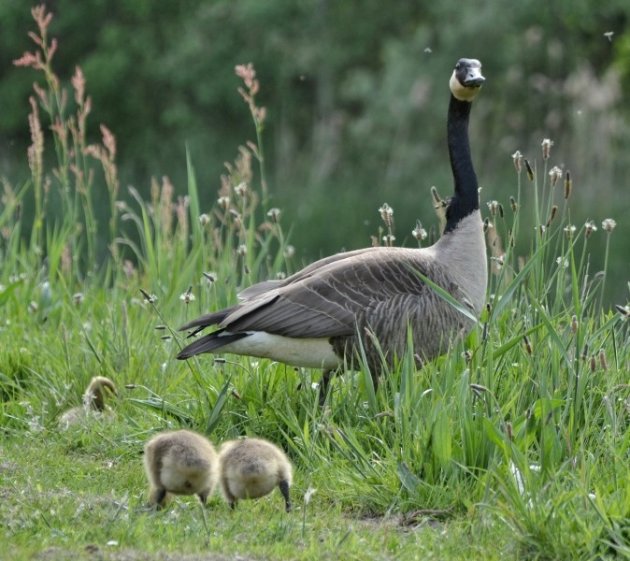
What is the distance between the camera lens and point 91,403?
6.77 meters

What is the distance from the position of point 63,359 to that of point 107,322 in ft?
2.30

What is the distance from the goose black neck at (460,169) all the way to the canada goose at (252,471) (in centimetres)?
229

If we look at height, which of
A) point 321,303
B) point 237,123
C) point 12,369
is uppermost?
point 321,303

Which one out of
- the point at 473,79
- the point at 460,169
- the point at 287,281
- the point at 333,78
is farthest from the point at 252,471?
the point at 333,78

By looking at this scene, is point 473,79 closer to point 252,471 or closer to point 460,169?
point 460,169

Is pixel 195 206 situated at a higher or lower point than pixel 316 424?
higher

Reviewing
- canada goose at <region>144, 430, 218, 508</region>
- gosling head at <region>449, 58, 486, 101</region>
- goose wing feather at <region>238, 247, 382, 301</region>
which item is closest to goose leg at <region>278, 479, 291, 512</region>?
canada goose at <region>144, 430, 218, 508</region>

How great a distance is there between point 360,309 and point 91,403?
1.65m

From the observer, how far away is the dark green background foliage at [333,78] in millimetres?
27203

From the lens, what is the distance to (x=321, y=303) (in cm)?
643

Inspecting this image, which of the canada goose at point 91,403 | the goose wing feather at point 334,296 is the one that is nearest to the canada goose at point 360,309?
the goose wing feather at point 334,296

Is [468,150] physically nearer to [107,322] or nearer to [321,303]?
[321,303]

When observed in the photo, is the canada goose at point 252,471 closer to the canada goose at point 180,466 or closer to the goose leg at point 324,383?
the canada goose at point 180,466

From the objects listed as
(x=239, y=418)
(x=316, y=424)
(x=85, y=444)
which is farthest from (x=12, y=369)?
(x=316, y=424)
